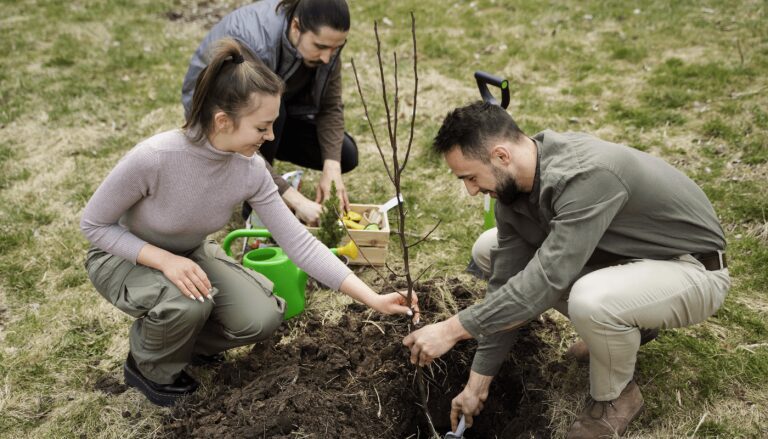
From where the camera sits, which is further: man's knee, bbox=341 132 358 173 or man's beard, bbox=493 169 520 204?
man's knee, bbox=341 132 358 173

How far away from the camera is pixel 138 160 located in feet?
8.13

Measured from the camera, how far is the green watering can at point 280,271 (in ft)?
10.6

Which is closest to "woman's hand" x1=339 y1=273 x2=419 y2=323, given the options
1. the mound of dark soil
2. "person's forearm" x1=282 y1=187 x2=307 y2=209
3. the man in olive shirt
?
the man in olive shirt

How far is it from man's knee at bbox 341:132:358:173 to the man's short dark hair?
209 cm

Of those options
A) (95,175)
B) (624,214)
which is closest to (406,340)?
(624,214)

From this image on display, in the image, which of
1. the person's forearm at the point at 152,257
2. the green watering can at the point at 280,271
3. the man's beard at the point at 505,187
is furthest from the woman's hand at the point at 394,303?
the person's forearm at the point at 152,257

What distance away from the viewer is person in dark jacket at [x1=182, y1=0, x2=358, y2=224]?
340 cm

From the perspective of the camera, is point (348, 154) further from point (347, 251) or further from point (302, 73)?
point (347, 251)

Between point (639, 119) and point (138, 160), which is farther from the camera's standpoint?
point (639, 119)

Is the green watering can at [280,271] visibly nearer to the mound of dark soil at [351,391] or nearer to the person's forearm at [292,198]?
the mound of dark soil at [351,391]

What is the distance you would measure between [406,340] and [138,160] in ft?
4.26

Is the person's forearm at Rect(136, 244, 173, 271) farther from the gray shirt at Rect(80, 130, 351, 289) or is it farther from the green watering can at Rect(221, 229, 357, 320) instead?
the green watering can at Rect(221, 229, 357, 320)

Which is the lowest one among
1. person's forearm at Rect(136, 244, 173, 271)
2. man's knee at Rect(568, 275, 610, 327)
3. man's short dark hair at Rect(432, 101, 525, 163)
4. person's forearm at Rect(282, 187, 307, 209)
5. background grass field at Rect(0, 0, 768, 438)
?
background grass field at Rect(0, 0, 768, 438)

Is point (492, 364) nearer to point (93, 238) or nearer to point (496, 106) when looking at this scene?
point (496, 106)
